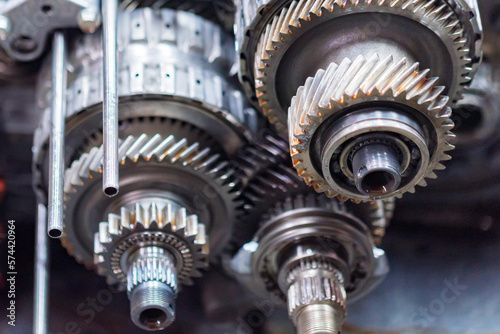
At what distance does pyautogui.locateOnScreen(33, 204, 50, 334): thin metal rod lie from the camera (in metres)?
1.39

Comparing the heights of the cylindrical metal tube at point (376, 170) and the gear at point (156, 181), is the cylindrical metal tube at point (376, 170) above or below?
below

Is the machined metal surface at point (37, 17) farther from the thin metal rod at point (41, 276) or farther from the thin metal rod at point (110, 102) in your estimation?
the thin metal rod at point (41, 276)

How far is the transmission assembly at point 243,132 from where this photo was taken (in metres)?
1.20

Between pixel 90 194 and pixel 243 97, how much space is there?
0.26 metres

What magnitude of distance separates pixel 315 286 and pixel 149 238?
23 centimetres

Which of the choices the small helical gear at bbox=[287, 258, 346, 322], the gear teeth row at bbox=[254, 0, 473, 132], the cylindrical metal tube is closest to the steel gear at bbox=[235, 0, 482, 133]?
the gear teeth row at bbox=[254, 0, 473, 132]

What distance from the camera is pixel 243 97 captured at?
1.49 metres

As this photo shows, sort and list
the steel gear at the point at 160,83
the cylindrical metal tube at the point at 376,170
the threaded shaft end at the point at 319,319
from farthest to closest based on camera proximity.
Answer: the steel gear at the point at 160,83 < the threaded shaft end at the point at 319,319 < the cylindrical metal tube at the point at 376,170

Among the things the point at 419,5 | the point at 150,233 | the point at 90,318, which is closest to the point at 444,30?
the point at 419,5

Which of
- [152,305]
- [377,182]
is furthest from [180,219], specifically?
[377,182]

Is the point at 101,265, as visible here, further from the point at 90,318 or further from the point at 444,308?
the point at 444,308

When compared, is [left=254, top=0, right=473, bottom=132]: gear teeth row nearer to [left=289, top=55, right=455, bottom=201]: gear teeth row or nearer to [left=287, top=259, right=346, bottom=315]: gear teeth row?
[left=289, top=55, right=455, bottom=201]: gear teeth row

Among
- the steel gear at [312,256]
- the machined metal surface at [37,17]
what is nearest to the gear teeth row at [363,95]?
the steel gear at [312,256]

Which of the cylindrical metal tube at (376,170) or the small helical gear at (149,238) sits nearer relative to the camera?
the cylindrical metal tube at (376,170)
